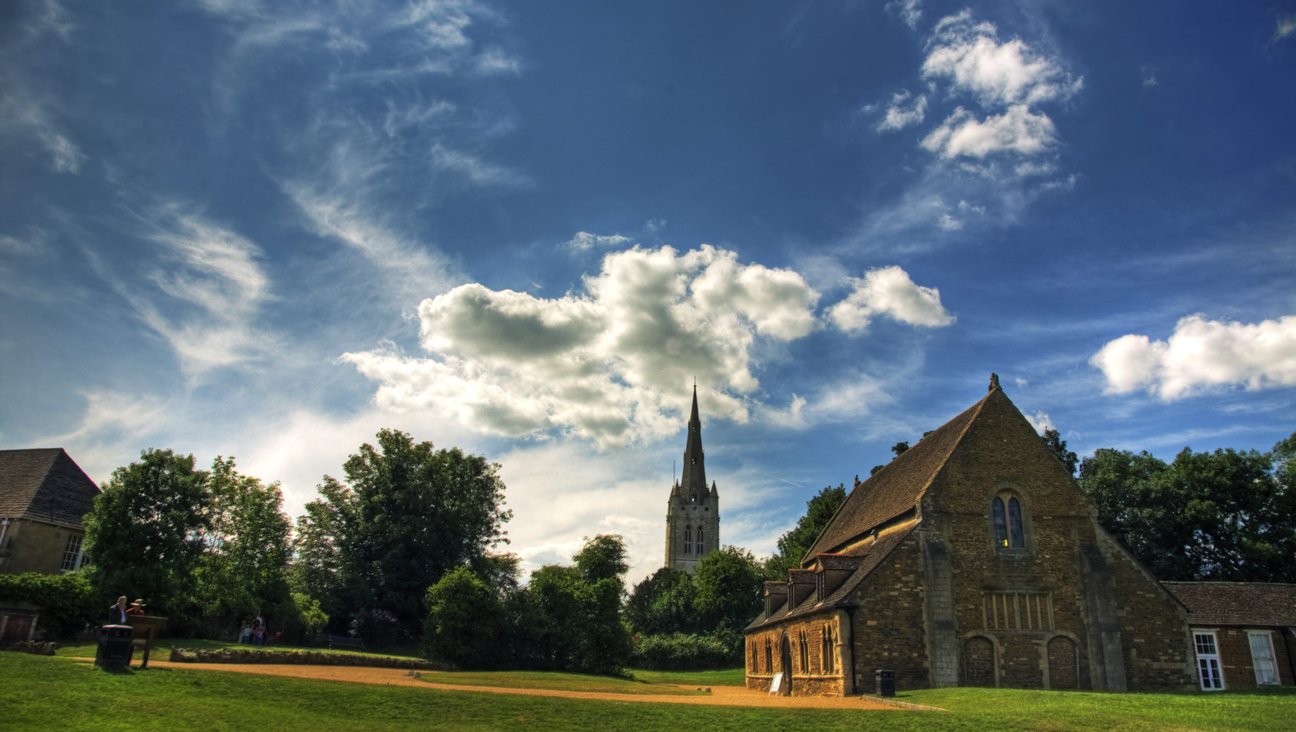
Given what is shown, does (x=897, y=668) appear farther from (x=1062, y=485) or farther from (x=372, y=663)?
(x=372, y=663)

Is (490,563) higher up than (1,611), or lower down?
higher up

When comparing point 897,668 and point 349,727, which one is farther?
point 897,668

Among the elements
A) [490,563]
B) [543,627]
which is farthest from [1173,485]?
[490,563]

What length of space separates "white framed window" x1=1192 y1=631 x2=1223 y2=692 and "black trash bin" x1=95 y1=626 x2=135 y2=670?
38310 mm

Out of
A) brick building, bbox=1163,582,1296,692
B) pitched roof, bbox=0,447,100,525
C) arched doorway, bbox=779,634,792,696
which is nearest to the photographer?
arched doorway, bbox=779,634,792,696

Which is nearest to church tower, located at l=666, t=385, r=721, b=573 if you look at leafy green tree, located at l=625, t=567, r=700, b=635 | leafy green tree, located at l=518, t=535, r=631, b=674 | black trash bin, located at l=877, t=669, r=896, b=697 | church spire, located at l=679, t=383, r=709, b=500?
church spire, located at l=679, t=383, r=709, b=500

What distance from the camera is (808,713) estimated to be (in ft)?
53.9

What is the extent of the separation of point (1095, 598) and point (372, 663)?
27.6m

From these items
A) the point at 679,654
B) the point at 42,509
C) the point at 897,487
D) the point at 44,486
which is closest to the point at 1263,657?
the point at 897,487

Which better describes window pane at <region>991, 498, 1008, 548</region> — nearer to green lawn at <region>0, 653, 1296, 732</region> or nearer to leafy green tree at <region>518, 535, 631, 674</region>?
green lawn at <region>0, 653, 1296, 732</region>

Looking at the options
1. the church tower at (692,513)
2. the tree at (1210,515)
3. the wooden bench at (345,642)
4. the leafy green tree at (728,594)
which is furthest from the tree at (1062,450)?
the church tower at (692,513)

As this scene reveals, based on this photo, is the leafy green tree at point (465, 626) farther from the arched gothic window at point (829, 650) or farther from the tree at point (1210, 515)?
the tree at point (1210, 515)

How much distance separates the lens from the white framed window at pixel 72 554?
1566 inches

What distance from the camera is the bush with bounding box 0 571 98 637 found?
2708 centimetres
